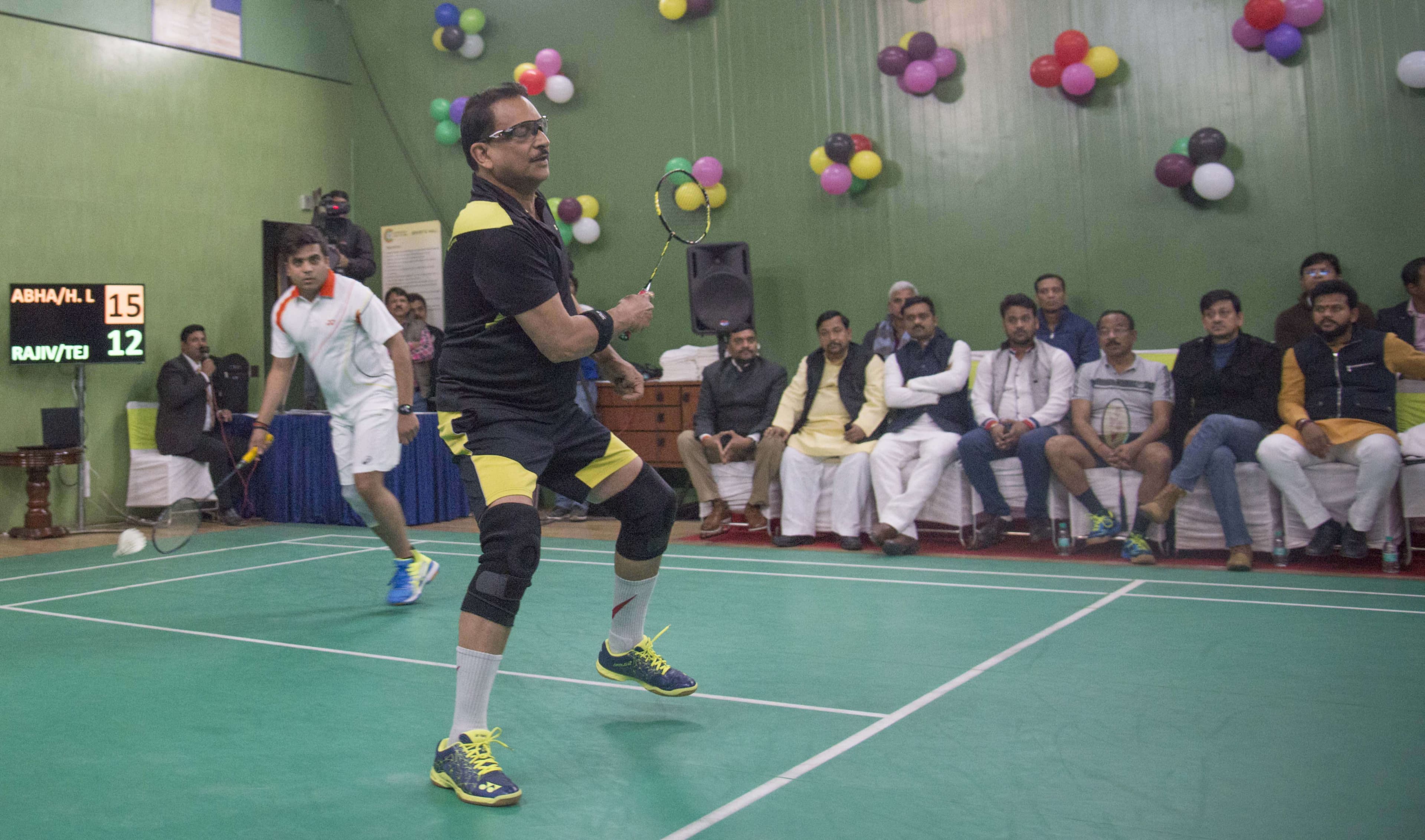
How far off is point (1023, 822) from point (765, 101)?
8.18 m

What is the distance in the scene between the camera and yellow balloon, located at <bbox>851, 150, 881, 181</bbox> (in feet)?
30.3

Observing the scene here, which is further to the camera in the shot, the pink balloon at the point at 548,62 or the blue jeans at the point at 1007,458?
the pink balloon at the point at 548,62

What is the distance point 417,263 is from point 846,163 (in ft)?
15.2

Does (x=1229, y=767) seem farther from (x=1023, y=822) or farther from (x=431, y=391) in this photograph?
(x=431, y=391)

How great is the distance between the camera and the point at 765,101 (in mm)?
9945

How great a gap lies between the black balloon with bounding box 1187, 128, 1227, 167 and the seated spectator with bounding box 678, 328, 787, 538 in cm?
324

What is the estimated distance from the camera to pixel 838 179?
930cm

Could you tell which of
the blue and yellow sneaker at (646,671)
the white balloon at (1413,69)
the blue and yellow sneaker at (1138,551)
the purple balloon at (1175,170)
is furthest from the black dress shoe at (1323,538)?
the blue and yellow sneaker at (646,671)

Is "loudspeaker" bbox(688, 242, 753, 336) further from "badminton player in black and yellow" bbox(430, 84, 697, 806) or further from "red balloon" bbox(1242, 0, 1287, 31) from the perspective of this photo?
"badminton player in black and yellow" bbox(430, 84, 697, 806)

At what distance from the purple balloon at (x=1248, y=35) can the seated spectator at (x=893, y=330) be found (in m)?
2.77

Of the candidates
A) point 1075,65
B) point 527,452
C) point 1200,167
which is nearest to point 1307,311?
point 1200,167

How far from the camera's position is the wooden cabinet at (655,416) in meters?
9.39

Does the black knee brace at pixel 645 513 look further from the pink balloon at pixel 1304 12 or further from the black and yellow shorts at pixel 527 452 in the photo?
the pink balloon at pixel 1304 12

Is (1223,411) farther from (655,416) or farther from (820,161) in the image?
(655,416)
